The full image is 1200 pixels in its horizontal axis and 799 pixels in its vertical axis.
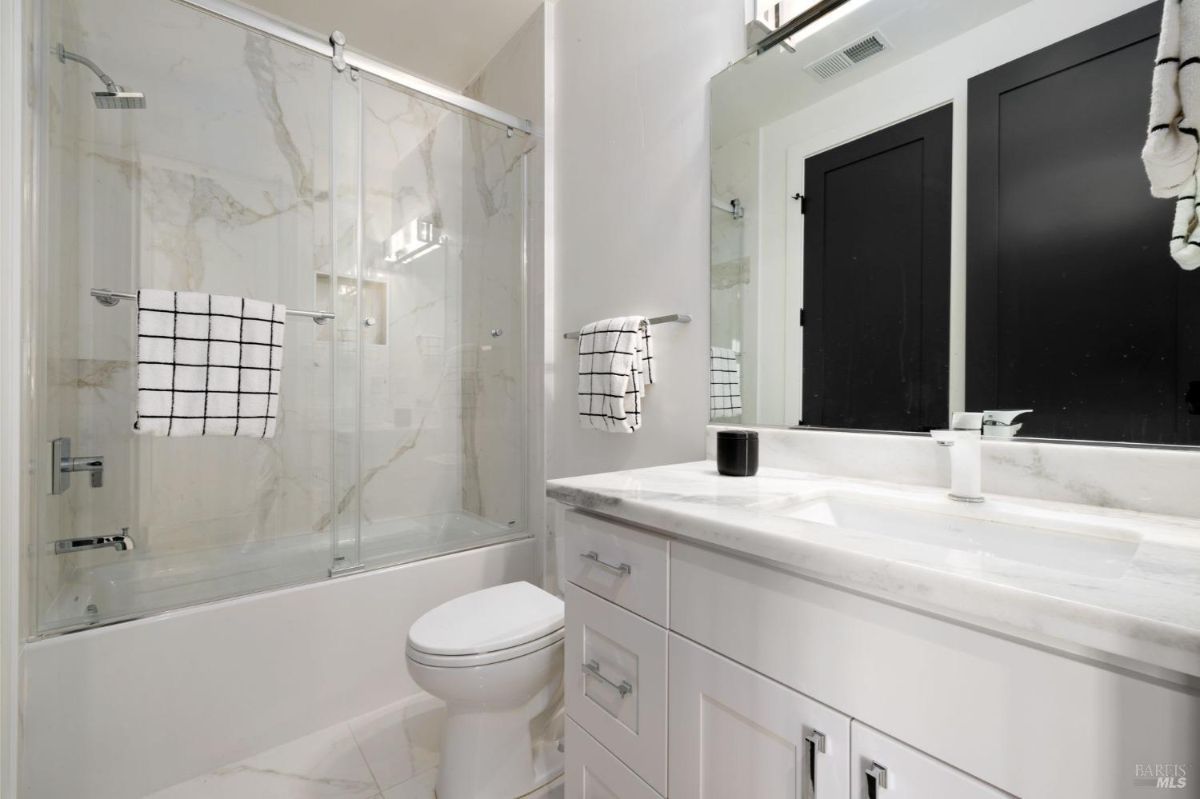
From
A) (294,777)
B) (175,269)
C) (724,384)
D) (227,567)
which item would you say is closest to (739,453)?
(724,384)

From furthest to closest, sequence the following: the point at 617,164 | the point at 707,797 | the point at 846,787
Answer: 1. the point at 617,164
2. the point at 707,797
3. the point at 846,787

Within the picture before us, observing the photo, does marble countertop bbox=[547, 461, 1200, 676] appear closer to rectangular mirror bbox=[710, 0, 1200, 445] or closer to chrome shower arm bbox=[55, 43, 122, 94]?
rectangular mirror bbox=[710, 0, 1200, 445]

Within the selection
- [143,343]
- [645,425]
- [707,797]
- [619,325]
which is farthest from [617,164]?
[707,797]

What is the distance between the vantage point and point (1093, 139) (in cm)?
81

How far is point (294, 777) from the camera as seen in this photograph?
1.32 m

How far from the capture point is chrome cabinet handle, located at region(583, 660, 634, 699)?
829 millimetres

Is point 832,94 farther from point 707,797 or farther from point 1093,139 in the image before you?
point 707,797

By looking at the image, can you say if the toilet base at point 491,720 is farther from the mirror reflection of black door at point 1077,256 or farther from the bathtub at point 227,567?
the mirror reflection of black door at point 1077,256

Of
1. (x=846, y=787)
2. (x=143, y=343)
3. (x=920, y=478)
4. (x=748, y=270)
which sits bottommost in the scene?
(x=846, y=787)

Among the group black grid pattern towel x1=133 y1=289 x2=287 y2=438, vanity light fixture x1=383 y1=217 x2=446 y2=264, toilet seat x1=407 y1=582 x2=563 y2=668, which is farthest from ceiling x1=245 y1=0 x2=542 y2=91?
toilet seat x1=407 y1=582 x2=563 y2=668

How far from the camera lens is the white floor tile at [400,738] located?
4.47ft

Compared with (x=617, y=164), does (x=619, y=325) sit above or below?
below

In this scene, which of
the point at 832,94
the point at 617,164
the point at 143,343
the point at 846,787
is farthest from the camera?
the point at 617,164

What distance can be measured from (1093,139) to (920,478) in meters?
0.63
